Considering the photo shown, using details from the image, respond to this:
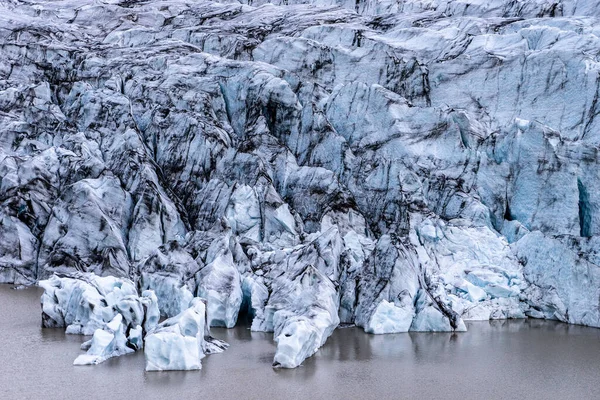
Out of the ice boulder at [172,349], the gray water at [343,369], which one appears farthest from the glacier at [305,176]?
the gray water at [343,369]


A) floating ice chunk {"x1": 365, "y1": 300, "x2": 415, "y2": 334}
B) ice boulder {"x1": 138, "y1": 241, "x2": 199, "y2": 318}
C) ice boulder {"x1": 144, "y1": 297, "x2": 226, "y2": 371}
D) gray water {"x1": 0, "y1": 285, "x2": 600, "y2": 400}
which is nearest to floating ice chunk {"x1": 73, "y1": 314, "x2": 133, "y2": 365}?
gray water {"x1": 0, "y1": 285, "x2": 600, "y2": 400}

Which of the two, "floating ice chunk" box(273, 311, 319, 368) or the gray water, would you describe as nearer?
the gray water

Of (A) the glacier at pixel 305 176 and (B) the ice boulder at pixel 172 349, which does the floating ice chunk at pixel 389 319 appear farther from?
(B) the ice boulder at pixel 172 349

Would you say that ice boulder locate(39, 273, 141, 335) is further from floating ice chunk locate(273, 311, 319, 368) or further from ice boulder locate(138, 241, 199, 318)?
floating ice chunk locate(273, 311, 319, 368)

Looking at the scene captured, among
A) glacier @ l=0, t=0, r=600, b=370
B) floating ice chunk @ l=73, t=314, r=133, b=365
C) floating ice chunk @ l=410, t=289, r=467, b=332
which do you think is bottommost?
floating ice chunk @ l=410, t=289, r=467, b=332

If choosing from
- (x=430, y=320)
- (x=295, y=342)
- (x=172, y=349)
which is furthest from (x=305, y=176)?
(x=172, y=349)

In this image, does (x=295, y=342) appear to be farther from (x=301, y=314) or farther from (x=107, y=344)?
→ (x=107, y=344)
